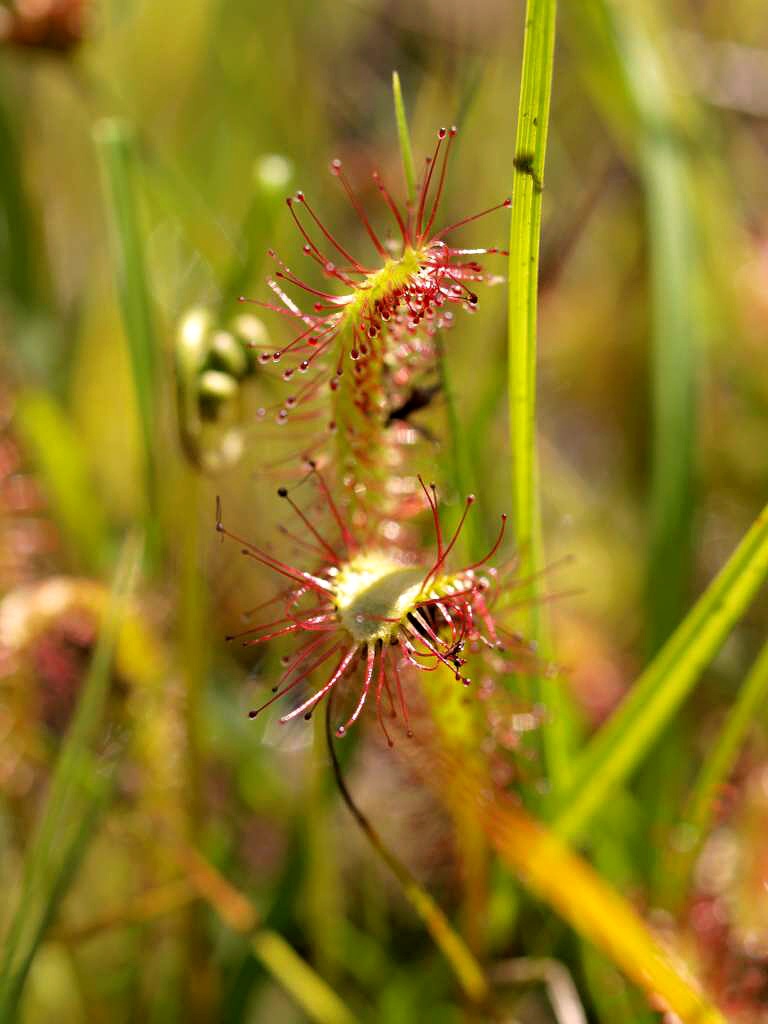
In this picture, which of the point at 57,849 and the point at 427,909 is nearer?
the point at 427,909

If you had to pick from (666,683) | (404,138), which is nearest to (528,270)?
(404,138)

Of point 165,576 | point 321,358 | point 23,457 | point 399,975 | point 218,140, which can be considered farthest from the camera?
point 218,140

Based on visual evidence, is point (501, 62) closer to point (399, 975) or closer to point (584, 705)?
point (584, 705)

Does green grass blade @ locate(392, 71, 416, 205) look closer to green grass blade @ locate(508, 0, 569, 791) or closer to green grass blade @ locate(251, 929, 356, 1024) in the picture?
green grass blade @ locate(508, 0, 569, 791)

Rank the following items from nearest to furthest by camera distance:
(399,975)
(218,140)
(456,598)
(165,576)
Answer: (456,598) < (399,975) < (165,576) < (218,140)

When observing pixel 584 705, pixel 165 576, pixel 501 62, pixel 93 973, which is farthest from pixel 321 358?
pixel 501 62

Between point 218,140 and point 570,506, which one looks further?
point 218,140

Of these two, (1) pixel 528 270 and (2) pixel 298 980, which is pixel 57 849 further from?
(1) pixel 528 270
